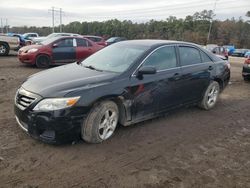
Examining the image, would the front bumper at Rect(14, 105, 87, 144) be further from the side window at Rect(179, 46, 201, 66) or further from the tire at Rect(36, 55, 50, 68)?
the tire at Rect(36, 55, 50, 68)

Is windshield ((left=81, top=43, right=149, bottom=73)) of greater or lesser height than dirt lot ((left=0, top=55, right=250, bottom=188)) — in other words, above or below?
above

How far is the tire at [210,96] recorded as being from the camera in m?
6.23

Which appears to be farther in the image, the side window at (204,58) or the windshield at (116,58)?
the side window at (204,58)

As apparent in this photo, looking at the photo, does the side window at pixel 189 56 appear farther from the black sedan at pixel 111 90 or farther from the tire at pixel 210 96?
the tire at pixel 210 96

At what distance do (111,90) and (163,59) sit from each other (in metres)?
1.47

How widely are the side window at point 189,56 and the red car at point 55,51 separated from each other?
7000 millimetres

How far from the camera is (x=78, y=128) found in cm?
387

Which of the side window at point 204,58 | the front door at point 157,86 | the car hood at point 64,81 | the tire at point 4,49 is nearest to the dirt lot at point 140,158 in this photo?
the front door at point 157,86

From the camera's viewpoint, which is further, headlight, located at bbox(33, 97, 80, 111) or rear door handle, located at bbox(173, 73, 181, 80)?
rear door handle, located at bbox(173, 73, 181, 80)

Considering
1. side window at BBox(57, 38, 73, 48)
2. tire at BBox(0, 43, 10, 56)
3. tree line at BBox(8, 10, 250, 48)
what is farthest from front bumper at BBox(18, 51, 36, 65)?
tree line at BBox(8, 10, 250, 48)

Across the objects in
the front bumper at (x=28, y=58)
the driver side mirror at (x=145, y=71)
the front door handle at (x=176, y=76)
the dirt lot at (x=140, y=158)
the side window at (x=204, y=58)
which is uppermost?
the side window at (x=204, y=58)

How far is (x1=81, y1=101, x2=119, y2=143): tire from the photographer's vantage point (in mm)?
3973

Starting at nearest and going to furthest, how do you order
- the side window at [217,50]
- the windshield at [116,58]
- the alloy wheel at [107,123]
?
1. the alloy wheel at [107,123]
2. the windshield at [116,58]
3. the side window at [217,50]

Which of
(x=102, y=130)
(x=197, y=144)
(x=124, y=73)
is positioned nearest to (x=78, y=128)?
(x=102, y=130)
